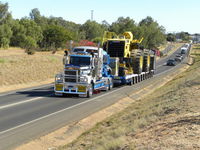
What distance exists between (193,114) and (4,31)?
6267 cm

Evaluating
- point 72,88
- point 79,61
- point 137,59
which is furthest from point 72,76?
point 137,59

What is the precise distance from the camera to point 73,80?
A: 25.0 metres

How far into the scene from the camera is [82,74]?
25125 mm

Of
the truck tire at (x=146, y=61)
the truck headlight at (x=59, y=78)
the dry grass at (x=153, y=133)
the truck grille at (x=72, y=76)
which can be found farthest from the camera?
the truck tire at (x=146, y=61)

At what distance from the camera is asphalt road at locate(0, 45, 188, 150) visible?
14.4 meters

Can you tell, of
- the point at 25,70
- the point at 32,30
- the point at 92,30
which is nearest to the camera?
the point at 25,70

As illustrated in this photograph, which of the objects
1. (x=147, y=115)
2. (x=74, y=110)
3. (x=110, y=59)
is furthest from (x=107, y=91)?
(x=147, y=115)

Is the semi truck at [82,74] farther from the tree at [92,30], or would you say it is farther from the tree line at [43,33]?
the tree at [92,30]

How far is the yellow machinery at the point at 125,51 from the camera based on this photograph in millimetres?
34875

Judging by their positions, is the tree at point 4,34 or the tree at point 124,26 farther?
the tree at point 124,26

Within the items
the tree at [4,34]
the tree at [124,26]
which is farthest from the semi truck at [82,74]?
the tree at [124,26]

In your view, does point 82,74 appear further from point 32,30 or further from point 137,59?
point 32,30

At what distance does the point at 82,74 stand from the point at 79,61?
169cm

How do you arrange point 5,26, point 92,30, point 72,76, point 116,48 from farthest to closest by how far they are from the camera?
point 92,30 → point 5,26 → point 116,48 → point 72,76
